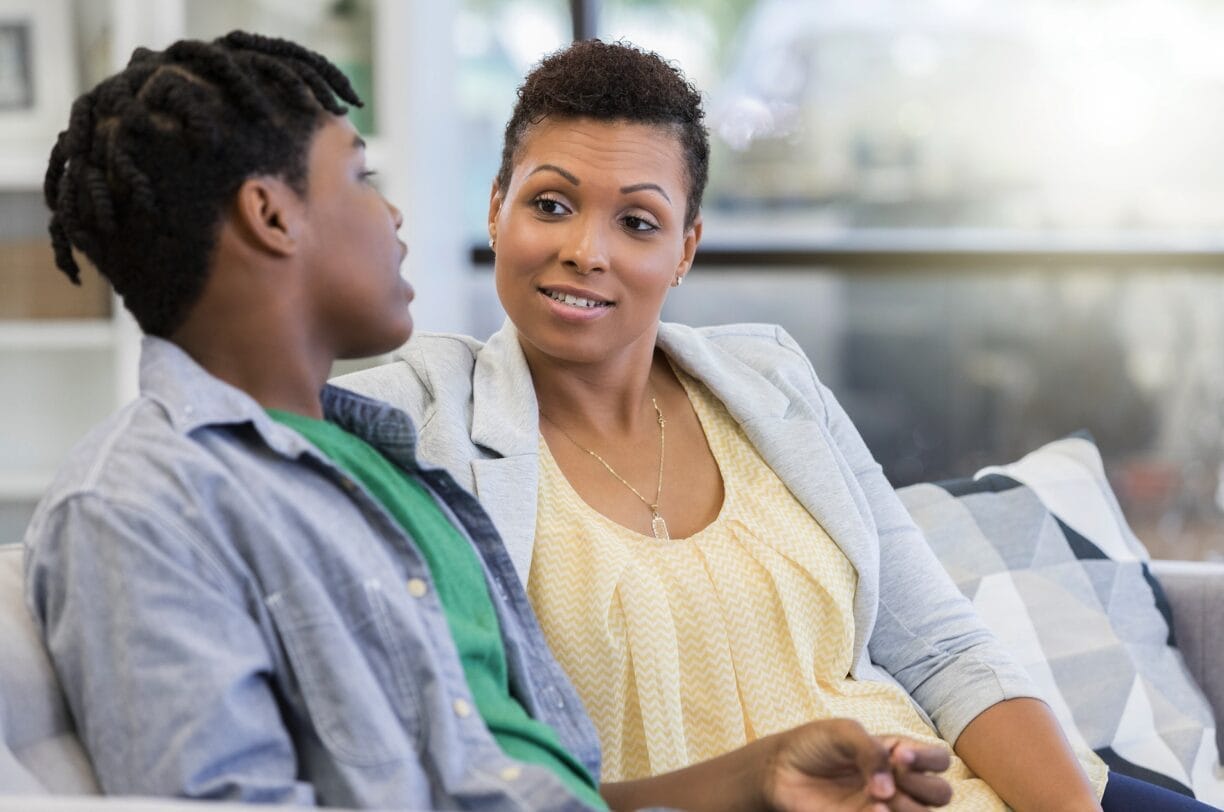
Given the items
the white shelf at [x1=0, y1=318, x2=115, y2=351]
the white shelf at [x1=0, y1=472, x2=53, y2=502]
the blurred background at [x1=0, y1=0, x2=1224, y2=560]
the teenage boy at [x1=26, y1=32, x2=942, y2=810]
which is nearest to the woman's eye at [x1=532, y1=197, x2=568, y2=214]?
the teenage boy at [x1=26, y1=32, x2=942, y2=810]

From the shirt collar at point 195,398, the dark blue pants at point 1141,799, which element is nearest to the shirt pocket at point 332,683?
the shirt collar at point 195,398

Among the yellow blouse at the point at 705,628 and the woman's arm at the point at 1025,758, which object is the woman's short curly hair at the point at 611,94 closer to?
the yellow blouse at the point at 705,628

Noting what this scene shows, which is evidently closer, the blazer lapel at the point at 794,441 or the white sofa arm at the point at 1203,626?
the blazer lapel at the point at 794,441

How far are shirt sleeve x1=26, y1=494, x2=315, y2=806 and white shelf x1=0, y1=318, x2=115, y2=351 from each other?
235 cm

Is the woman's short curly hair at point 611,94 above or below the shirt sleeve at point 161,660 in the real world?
above

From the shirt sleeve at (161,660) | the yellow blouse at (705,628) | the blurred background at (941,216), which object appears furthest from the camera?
the blurred background at (941,216)

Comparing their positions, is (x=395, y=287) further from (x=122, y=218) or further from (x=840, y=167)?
(x=840, y=167)

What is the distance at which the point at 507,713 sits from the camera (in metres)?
1.04

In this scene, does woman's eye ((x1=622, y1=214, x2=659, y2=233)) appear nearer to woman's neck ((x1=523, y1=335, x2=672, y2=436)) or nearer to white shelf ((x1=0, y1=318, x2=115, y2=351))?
A: woman's neck ((x1=523, y1=335, x2=672, y2=436))

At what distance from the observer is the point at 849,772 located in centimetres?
103

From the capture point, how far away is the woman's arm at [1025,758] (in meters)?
1.39

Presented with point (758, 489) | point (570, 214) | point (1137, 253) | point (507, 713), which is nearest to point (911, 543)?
point (758, 489)

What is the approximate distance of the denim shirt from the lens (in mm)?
867

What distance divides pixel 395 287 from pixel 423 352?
38cm
